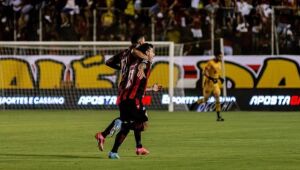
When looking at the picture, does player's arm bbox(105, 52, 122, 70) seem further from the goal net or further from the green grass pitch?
the goal net

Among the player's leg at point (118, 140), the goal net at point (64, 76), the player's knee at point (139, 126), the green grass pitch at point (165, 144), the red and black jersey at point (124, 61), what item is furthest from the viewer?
the goal net at point (64, 76)

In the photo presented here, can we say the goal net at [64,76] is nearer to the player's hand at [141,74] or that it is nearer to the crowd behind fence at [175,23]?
the crowd behind fence at [175,23]

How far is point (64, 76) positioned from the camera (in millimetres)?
38594

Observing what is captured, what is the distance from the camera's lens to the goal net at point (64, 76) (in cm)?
3772

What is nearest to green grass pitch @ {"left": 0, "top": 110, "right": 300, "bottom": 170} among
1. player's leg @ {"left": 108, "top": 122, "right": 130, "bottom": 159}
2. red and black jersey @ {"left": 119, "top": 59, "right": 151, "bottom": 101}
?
player's leg @ {"left": 108, "top": 122, "right": 130, "bottom": 159}

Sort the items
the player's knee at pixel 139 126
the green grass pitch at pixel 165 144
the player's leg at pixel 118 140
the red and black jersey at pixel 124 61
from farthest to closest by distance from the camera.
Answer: the player's knee at pixel 139 126, the red and black jersey at pixel 124 61, the player's leg at pixel 118 140, the green grass pitch at pixel 165 144

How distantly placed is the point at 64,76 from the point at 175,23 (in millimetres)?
5047

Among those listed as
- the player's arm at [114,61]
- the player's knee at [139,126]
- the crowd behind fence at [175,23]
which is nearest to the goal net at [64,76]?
the crowd behind fence at [175,23]

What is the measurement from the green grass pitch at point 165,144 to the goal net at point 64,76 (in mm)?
5854

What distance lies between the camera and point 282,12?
117ft

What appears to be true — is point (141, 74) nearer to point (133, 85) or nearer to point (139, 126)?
point (133, 85)

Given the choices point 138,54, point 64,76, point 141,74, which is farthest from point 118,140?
point 64,76

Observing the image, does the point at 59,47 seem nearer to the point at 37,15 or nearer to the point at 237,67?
the point at 37,15

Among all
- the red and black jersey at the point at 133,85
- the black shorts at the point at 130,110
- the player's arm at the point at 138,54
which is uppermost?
the player's arm at the point at 138,54
